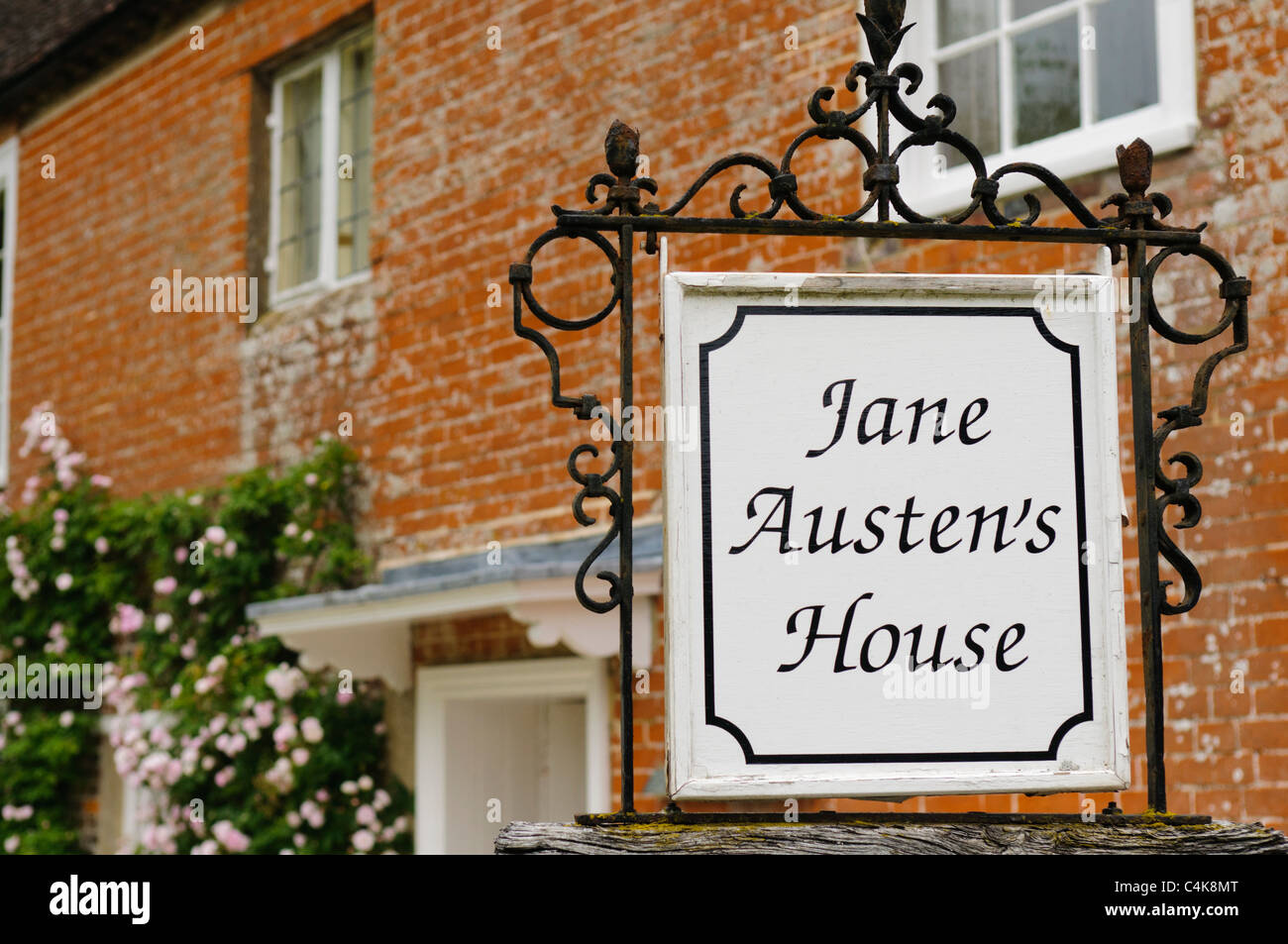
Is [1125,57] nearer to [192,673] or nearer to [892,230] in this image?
[892,230]

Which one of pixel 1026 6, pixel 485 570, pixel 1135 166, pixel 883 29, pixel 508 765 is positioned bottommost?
pixel 508 765

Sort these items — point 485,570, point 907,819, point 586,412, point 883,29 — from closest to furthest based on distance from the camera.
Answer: point 907,819, point 586,412, point 883,29, point 485,570

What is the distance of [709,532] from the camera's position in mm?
2311

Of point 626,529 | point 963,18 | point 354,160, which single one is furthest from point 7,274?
point 626,529

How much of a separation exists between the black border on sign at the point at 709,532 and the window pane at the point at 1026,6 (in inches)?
123

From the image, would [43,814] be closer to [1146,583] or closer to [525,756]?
[525,756]

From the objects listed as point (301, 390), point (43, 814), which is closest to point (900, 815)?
point (301, 390)

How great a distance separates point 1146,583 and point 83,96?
921 centimetres

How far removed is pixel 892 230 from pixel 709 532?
1.91ft

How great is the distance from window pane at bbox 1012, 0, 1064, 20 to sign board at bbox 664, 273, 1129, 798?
309 cm

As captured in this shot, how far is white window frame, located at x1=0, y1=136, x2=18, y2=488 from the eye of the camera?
417 inches

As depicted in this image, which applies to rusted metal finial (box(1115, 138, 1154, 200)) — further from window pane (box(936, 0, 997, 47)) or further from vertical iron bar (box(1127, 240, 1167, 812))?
window pane (box(936, 0, 997, 47))

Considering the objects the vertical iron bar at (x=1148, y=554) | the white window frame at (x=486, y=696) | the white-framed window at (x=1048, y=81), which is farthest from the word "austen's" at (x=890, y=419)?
the white window frame at (x=486, y=696)

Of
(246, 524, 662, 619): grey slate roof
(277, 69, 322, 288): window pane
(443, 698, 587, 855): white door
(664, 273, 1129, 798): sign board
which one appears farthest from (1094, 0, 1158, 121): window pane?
(277, 69, 322, 288): window pane
